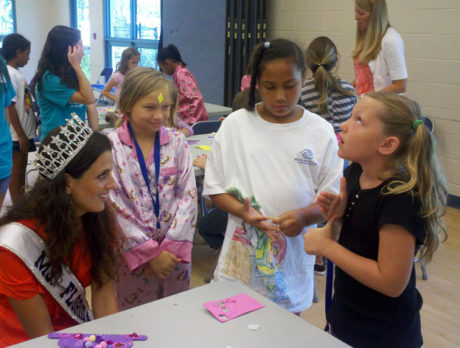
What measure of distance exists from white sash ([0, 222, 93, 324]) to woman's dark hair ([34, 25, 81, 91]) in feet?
6.33

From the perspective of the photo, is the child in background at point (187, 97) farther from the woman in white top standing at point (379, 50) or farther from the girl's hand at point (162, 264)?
the girl's hand at point (162, 264)

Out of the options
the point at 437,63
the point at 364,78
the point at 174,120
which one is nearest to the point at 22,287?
the point at 174,120

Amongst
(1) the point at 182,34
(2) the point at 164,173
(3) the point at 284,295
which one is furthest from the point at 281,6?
(3) the point at 284,295

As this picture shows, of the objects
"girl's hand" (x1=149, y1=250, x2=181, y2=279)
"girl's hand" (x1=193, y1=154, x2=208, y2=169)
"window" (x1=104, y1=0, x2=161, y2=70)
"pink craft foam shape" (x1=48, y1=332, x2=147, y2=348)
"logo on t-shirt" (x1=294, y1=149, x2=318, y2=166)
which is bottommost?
"girl's hand" (x1=149, y1=250, x2=181, y2=279)

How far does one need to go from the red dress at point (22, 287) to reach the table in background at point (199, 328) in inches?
9.4

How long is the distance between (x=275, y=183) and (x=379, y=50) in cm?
224

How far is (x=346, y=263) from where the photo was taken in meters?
1.24

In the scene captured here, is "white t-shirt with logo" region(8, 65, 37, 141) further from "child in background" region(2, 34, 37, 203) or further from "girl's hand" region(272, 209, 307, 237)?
"girl's hand" region(272, 209, 307, 237)

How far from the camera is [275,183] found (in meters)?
1.53

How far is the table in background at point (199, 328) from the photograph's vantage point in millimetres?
1096

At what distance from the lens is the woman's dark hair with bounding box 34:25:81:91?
3014mm

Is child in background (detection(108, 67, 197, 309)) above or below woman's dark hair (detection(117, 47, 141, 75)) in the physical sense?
below

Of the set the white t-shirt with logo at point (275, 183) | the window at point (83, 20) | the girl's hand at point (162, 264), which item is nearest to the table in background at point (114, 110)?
the girl's hand at point (162, 264)

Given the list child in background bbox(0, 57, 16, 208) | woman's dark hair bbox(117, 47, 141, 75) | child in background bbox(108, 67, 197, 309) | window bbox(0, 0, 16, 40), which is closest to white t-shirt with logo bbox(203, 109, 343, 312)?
child in background bbox(108, 67, 197, 309)
